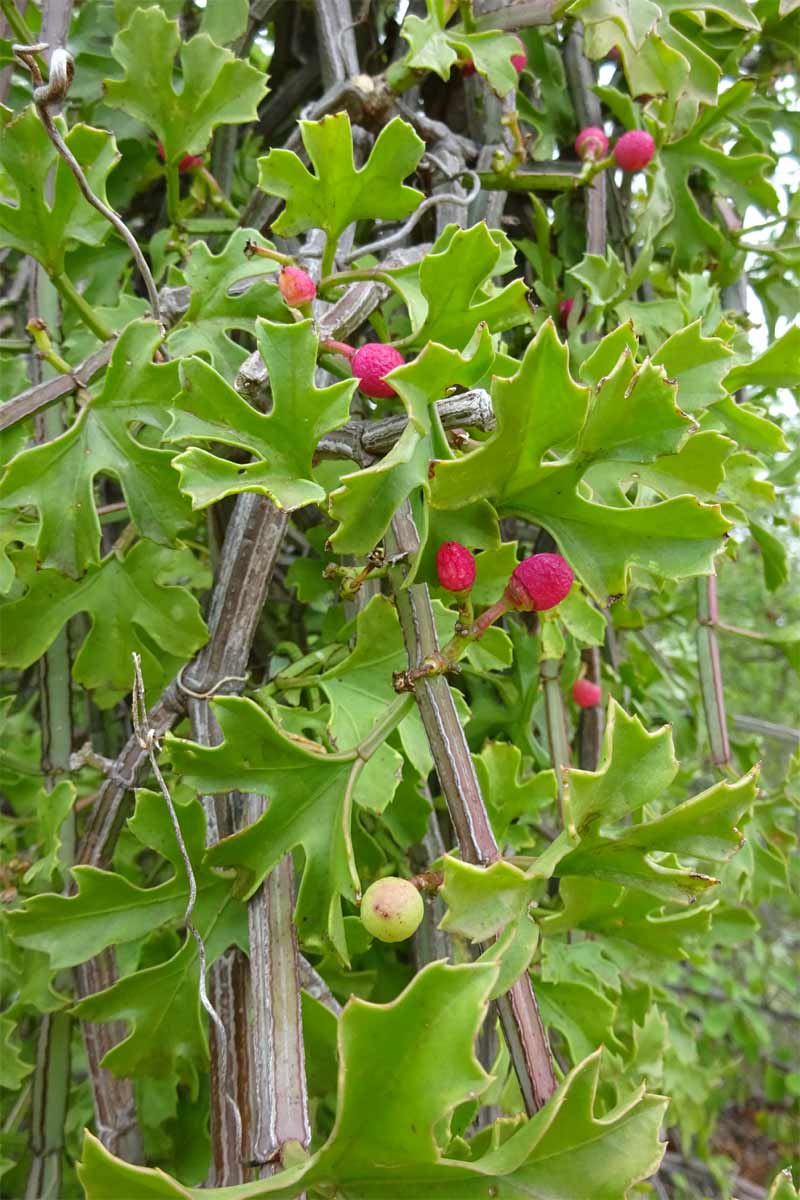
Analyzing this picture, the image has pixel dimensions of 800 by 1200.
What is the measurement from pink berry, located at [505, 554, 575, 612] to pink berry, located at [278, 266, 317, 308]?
30 centimetres

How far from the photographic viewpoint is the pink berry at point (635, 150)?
1078 millimetres

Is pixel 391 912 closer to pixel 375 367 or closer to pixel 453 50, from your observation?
pixel 375 367

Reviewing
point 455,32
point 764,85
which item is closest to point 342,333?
point 455,32

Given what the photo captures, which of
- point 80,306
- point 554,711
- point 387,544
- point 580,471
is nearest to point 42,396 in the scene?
point 80,306

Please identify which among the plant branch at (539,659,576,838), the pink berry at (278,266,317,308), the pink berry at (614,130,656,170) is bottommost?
the plant branch at (539,659,576,838)

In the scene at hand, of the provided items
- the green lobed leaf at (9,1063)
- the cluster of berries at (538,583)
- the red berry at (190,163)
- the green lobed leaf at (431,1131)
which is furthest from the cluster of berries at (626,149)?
the green lobed leaf at (9,1063)

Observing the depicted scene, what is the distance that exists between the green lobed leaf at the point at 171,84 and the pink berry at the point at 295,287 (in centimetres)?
29

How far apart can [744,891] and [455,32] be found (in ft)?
3.30

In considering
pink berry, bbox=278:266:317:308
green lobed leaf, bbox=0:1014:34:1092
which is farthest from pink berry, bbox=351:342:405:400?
green lobed leaf, bbox=0:1014:34:1092

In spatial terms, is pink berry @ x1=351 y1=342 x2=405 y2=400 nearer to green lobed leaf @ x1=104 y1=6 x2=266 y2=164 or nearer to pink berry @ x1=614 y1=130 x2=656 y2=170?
green lobed leaf @ x1=104 y1=6 x2=266 y2=164

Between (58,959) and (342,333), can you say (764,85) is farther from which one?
(58,959)

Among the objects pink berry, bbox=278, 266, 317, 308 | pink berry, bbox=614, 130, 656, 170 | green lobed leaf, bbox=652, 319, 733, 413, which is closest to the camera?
green lobed leaf, bbox=652, 319, 733, 413

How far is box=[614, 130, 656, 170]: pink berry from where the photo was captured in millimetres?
1078

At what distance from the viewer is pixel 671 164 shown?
1.14 meters
